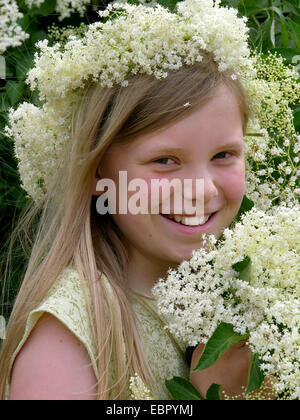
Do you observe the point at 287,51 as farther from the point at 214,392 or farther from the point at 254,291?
the point at 214,392

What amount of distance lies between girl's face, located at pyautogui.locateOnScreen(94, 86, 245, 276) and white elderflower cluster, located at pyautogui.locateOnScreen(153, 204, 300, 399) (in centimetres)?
20

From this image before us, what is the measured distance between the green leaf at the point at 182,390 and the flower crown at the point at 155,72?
628mm

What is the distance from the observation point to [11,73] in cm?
214

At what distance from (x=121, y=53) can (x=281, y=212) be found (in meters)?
0.56

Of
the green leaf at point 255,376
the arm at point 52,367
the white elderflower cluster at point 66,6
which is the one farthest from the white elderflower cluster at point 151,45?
the green leaf at point 255,376

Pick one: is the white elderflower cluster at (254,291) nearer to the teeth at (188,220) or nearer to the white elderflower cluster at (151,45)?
the teeth at (188,220)

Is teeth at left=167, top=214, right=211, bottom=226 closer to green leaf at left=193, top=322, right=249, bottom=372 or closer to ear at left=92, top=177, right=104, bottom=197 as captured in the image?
ear at left=92, top=177, right=104, bottom=197

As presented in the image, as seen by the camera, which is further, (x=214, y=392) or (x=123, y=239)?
(x=123, y=239)

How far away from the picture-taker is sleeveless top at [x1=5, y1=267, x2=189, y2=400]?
149 centimetres

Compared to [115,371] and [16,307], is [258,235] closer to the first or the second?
[115,371]

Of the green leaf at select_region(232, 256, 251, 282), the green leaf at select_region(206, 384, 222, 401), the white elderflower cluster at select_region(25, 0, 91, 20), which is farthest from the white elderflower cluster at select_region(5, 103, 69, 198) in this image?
the green leaf at select_region(206, 384, 222, 401)

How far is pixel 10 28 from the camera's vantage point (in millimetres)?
1985

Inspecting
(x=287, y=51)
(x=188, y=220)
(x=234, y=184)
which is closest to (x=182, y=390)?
(x=188, y=220)

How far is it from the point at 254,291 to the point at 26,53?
1.19 meters
